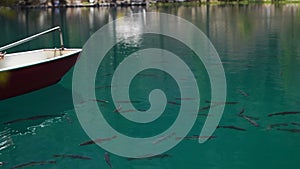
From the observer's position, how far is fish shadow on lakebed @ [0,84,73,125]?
1585 centimetres

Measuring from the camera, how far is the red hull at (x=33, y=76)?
51.9 feet

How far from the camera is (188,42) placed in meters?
34.9

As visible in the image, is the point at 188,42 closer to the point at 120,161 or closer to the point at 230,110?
the point at 230,110

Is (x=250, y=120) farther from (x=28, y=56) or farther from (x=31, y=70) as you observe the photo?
(x=28, y=56)

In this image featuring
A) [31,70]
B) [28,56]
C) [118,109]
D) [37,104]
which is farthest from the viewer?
[28,56]

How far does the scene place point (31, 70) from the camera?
1636cm

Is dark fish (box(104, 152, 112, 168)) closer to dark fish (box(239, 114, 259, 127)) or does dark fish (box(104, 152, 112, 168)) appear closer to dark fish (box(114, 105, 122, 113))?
dark fish (box(114, 105, 122, 113))

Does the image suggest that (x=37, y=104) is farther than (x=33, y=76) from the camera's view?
Yes

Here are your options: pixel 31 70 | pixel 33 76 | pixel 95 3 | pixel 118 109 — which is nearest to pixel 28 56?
pixel 33 76

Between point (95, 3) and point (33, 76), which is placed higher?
point (95, 3)

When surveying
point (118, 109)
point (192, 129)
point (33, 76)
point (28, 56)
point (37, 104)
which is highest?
point (28, 56)

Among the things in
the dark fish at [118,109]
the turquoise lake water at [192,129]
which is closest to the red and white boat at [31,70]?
the turquoise lake water at [192,129]

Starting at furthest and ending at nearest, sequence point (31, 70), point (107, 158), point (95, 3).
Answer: point (95, 3) < point (31, 70) < point (107, 158)

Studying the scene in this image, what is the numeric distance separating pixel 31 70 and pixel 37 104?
1629mm
